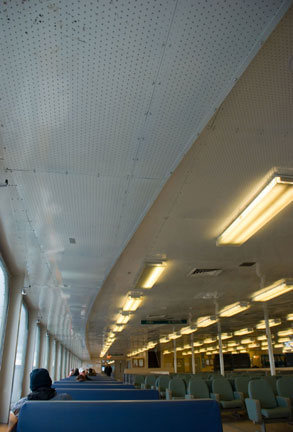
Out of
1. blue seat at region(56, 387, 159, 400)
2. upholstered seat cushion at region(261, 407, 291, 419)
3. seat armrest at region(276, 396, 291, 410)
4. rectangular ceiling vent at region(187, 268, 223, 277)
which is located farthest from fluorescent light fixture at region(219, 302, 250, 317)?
blue seat at region(56, 387, 159, 400)

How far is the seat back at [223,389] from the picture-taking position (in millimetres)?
8484

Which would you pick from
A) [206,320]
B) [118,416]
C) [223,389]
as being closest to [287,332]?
[206,320]

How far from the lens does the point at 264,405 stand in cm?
712

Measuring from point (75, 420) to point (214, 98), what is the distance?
2736mm

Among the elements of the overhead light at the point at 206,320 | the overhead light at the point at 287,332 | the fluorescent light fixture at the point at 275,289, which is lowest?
the overhead light at the point at 287,332

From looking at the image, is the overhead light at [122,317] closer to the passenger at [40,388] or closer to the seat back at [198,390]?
the seat back at [198,390]

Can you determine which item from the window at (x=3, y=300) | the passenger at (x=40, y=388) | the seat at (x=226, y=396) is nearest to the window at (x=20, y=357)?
the window at (x=3, y=300)

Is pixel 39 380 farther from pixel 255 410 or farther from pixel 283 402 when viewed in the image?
pixel 283 402

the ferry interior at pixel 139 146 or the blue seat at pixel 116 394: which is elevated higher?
the ferry interior at pixel 139 146

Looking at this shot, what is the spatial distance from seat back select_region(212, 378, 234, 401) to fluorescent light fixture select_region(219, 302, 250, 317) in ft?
8.12

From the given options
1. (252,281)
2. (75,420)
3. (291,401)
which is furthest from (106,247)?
(291,401)

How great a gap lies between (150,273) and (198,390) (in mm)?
3705

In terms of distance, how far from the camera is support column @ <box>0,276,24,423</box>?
4738mm

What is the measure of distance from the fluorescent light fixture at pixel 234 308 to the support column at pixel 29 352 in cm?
635
